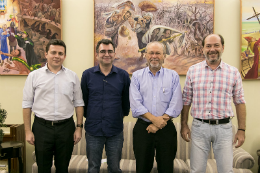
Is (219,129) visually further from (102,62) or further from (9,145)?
(9,145)

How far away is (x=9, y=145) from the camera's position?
2.68 meters

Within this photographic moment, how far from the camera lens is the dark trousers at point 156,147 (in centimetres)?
187

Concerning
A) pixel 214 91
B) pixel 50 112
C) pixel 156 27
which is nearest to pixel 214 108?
pixel 214 91

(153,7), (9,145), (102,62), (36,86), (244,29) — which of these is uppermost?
(153,7)

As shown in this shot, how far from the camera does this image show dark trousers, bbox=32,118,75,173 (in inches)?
74.4

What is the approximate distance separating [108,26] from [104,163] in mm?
1917

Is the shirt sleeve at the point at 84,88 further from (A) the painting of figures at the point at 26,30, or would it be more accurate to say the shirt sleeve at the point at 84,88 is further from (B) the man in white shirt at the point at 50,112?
(A) the painting of figures at the point at 26,30

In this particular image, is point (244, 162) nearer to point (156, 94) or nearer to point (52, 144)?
point (156, 94)

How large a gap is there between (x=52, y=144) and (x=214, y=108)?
149 cm

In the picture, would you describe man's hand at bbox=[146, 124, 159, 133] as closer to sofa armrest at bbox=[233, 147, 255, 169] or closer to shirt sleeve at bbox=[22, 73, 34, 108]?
shirt sleeve at bbox=[22, 73, 34, 108]

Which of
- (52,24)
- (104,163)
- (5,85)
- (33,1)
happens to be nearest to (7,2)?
(33,1)

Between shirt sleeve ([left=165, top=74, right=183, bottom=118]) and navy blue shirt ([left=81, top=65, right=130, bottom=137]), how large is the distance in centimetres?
50

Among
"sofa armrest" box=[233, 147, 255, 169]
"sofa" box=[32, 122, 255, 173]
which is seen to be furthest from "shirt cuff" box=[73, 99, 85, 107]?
"sofa armrest" box=[233, 147, 255, 169]

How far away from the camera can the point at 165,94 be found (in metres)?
1.93
